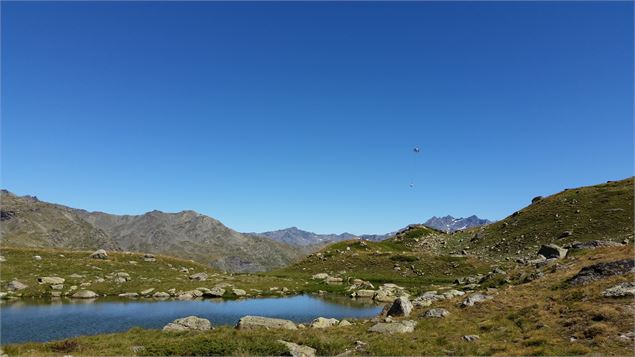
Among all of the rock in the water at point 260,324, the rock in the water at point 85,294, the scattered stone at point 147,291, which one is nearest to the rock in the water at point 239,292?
the scattered stone at point 147,291

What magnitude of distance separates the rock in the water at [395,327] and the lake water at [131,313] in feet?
60.2

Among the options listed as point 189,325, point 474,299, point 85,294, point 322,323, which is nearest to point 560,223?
point 474,299

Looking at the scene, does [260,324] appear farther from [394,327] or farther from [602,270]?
[602,270]

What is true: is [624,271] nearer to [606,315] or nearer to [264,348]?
[606,315]

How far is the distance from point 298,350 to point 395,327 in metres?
9.18

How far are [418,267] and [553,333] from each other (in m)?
69.0

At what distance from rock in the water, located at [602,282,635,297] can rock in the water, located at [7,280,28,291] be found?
7297 centimetres

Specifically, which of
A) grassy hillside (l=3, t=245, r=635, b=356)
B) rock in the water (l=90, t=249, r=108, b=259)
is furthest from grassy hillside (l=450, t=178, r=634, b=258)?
rock in the water (l=90, t=249, r=108, b=259)

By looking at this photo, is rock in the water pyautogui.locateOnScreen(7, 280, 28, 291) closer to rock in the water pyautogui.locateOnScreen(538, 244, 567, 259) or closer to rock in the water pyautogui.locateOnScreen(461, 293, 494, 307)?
rock in the water pyautogui.locateOnScreen(461, 293, 494, 307)

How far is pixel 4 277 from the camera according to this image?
2571 inches

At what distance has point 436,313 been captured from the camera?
3556cm

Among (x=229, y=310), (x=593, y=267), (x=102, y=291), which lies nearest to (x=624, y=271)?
(x=593, y=267)

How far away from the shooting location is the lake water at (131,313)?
3959cm

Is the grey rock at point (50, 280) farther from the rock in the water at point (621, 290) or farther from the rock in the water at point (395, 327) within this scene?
the rock in the water at point (621, 290)
